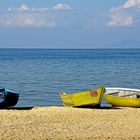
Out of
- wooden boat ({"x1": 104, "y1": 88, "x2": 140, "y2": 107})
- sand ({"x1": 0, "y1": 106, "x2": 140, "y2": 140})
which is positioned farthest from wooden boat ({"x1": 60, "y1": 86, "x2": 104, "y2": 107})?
wooden boat ({"x1": 104, "y1": 88, "x2": 140, "y2": 107})

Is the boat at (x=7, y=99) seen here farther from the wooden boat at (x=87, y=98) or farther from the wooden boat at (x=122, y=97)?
the wooden boat at (x=122, y=97)

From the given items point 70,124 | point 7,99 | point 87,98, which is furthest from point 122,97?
point 70,124

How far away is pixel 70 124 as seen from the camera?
20.4m

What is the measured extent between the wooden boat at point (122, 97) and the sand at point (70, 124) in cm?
145

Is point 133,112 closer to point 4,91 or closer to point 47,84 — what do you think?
point 4,91

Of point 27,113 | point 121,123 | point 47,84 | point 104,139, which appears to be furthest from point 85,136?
point 47,84

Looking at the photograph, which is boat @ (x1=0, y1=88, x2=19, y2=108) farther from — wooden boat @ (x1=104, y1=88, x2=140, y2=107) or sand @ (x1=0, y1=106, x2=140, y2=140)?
wooden boat @ (x1=104, y1=88, x2=140, y2=107)

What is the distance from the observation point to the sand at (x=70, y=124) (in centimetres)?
1817

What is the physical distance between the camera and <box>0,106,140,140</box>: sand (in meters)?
18.2

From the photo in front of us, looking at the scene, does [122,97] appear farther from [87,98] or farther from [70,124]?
[70,124]

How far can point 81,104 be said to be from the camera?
26.0 meters

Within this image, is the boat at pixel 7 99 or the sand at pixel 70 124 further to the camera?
the boat at pixel 7 99

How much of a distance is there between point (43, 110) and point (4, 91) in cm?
257

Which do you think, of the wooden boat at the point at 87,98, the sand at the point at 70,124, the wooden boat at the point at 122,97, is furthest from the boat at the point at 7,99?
the wooden boat at the point at 122,97
